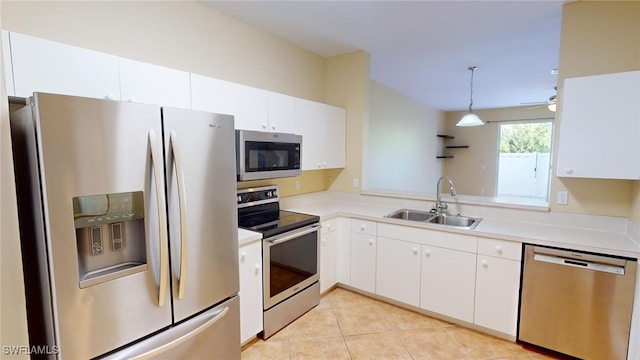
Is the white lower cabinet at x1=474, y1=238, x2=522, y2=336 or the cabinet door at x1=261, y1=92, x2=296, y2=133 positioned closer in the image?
the white lower cabinet at x1=474, y1=238, x2=522, y2=336

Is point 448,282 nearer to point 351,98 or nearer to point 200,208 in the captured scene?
point 200,208

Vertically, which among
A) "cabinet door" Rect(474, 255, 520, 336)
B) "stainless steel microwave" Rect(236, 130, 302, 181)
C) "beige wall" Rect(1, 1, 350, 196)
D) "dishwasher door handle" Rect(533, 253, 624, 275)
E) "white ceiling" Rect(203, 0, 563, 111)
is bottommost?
"cabinet door" Rect(474, 255, 520, 336)

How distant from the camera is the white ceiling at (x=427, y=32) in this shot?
2379 mm

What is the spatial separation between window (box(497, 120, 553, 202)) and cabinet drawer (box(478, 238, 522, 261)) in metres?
5.76

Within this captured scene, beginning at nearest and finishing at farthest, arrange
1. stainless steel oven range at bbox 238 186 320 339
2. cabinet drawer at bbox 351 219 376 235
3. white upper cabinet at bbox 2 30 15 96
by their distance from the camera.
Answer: white upper cabinet at bbox 2 30 15 96 → stainless steel oven range at bbox 238 186 320 339 → cabinet drawer at bbox 351 219 376 235

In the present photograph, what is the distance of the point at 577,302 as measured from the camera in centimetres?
195

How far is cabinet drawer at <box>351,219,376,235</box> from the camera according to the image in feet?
9.21

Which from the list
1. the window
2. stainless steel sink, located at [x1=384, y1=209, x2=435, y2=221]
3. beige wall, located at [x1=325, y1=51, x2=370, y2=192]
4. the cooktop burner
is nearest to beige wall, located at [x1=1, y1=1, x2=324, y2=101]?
beige wall, located at [x1=325, y1=51, x2=370, y2=192]

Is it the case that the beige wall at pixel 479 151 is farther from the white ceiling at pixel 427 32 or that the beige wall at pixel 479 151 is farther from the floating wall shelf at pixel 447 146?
the white ceiling at pixel 427 32

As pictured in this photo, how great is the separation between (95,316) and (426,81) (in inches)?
192

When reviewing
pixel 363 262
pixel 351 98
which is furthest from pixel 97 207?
pixel 351 98

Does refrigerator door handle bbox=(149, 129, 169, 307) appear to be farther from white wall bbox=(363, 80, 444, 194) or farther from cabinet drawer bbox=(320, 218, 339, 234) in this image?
white wall bbox=(363, 80, 444, 194)

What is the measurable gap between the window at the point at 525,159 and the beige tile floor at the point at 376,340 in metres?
5.89

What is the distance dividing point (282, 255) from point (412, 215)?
142 cm
